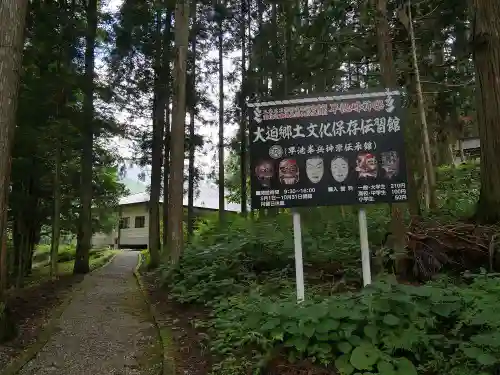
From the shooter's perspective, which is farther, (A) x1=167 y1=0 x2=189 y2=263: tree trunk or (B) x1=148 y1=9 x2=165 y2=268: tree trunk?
(B) x1=148 y1=9 x2=165 y2=268: tree trunk

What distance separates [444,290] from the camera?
143 inches

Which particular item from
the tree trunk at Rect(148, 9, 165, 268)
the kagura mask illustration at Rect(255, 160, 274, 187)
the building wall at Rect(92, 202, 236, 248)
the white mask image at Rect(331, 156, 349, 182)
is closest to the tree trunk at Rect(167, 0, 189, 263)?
the tree trunk at Rect(148, 9, 165, 268)

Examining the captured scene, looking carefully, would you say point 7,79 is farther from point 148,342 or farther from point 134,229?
point 134,229

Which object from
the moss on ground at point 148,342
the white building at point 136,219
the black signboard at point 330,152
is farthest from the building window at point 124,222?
the black signboard at point 330,152

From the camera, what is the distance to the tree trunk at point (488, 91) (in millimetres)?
5102

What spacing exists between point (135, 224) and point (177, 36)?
23330 mm

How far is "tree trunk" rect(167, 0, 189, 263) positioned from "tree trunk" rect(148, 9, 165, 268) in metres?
3.41

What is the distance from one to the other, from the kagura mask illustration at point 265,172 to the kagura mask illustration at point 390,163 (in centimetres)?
129

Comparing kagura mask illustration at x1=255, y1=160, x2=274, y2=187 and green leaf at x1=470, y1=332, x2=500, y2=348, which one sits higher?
kagura mask illustration at x1=255, y1=160, x2=274, y2=187

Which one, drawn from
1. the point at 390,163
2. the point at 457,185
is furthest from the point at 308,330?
the point at 457,185

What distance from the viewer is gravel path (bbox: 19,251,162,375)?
4.50 meters

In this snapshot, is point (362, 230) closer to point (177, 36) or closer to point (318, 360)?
point (318, 360)

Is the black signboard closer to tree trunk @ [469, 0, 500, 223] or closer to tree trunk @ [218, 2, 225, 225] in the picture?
tree trunk @ [469, 0, 500, 223]

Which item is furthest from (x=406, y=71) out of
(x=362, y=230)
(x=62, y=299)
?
(x=62, y=299)
